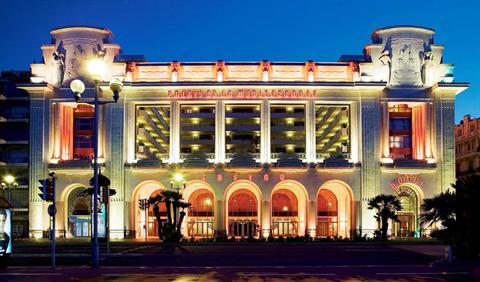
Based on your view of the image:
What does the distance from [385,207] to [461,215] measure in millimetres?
32566

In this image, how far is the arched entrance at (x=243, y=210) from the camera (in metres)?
75.6

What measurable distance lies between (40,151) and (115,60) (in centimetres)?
1352

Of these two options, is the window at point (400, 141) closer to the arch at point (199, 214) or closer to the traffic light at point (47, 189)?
the arch at point (199, 214)

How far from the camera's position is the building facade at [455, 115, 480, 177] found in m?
94.2

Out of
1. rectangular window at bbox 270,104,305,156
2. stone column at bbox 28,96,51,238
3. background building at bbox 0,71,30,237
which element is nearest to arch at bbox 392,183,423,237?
rectangular window at bbox 270,104,305,156

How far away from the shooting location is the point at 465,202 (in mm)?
31875

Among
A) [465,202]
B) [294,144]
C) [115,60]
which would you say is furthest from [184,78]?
[465,202]

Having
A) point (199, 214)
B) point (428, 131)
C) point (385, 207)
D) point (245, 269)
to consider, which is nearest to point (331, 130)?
point (428, 131)

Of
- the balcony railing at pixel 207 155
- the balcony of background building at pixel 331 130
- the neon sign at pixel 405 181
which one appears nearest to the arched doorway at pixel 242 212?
the balcony railing at pixel 207 155

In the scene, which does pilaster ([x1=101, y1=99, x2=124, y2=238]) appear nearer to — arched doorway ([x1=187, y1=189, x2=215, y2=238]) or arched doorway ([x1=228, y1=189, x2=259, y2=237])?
arched doorway ([x1=187, y1=189, x2=215, y2=238])

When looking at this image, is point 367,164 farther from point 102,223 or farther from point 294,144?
point 102,223

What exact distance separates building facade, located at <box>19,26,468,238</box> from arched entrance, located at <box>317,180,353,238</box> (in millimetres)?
532

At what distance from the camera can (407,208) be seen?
75500 millimetres

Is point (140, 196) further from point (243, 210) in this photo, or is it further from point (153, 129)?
point (243, 210)
